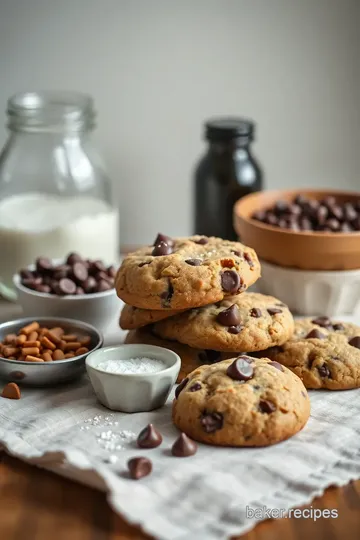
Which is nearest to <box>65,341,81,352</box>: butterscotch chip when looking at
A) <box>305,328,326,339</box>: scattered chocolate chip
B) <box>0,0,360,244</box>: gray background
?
A: <box>305,328,326,339</box>: scattered chocolate chip

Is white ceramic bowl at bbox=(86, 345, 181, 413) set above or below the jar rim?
below

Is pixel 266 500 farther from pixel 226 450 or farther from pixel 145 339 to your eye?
pixel 145 339

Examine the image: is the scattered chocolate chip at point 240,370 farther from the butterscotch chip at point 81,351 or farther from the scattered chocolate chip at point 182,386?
the butterscotch chip at point 81,351

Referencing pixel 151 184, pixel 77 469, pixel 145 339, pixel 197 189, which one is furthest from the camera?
pixel 151 184

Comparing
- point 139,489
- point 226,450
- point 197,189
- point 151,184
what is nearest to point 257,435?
point 226,450

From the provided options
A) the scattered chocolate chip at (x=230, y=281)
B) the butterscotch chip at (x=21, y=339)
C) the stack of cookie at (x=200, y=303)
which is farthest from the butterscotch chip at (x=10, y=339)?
the scattered chocolate chip at (x=230, y=281)

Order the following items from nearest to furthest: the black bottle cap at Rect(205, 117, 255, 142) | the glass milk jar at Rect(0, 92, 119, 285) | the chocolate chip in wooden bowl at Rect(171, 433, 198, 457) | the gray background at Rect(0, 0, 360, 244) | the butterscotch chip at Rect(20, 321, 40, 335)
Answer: the chocolate chip in wooden bowl at Rect(171, 433, 198, 457) → the butterscotch chip at Rect(20, 321, 40, 335) → the glass milk jar at Rect(0, 92, 119, 285) → the black bottle cap at Rect(205, 117, 255, 142) → the gray background at Rect(0, 0, 360, 244)

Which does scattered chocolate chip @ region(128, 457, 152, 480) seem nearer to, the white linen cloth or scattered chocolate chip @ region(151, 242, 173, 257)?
the white linen cloth
